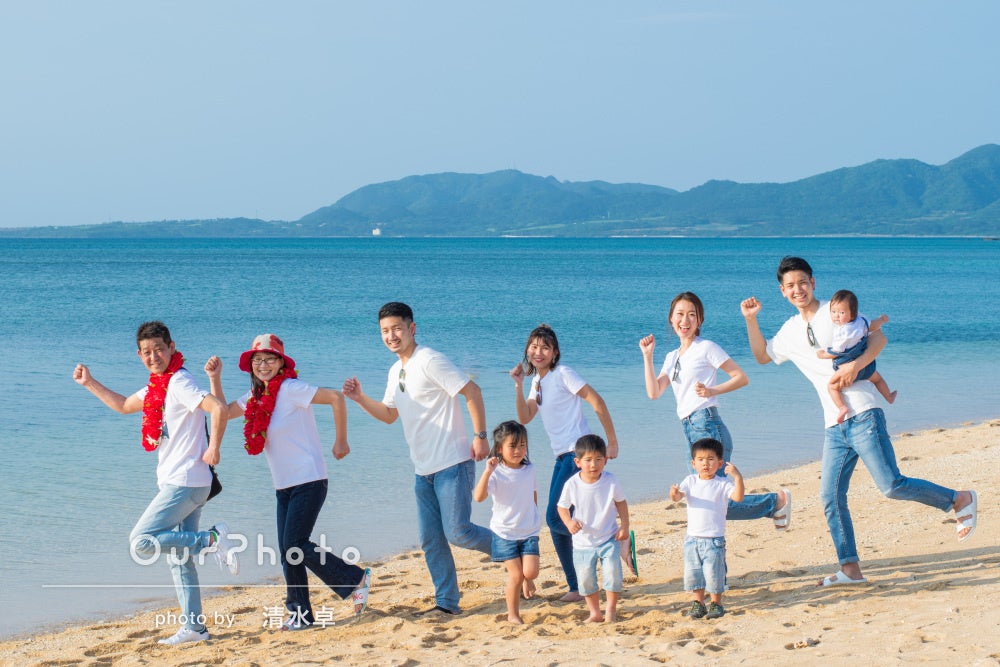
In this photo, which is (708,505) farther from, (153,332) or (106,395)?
(106,395)

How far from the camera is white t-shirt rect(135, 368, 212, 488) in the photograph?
541cm

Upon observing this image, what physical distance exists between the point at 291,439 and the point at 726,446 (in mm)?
2505

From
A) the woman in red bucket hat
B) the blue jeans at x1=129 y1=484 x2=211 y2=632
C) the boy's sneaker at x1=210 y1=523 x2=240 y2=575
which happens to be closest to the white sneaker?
the blue jeans at x1=129 y1=484 x2=211 y2=632

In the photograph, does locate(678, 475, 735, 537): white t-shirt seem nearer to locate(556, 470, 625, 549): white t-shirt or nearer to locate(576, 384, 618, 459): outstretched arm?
locate(556, 470, 625, 549): white t-shirt

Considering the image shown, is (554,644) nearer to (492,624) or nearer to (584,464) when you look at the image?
(492,624)

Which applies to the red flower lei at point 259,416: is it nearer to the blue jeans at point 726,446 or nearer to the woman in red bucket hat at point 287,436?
the woman in red bucket hat at point 287,436

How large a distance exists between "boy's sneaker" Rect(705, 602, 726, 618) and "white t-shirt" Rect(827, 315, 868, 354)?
4.99 ft

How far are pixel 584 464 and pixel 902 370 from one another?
16287 millimetres

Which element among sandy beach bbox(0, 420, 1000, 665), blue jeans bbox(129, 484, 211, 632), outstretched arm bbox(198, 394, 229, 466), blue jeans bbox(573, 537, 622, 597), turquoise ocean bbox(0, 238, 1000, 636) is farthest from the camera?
turquoise ocean bbox(0, 238, 1000, 636)

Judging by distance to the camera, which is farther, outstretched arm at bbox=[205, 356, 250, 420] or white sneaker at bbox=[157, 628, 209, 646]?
white sneaker at bbox=[157, 628, 209, 646]

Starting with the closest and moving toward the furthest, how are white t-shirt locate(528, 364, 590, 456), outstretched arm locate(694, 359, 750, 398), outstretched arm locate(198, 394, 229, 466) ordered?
outstretched arm locate(198, 394, 229, 466) → white t-shirt locate(528, 364, 590, 456) → outstretched arm locate(694, 359, 750, 398)

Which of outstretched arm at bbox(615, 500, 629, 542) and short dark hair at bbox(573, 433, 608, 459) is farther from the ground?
short dark hair at bbox(573, 433, 608, 459)

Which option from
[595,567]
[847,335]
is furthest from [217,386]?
[847,335]

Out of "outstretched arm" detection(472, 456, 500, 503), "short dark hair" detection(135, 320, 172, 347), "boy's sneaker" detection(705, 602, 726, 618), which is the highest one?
"short dark hair" detection(135, 320, 172, 347)
